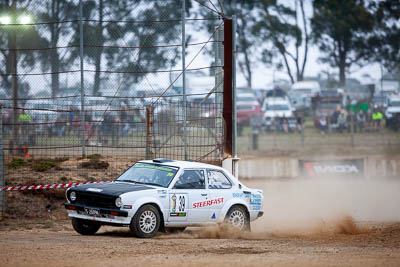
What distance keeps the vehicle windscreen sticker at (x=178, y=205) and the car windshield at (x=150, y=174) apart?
29 centimetres

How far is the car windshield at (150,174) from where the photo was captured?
34.3 ft

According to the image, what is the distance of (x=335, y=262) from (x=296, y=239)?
2.84 meters

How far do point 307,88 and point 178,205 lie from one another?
2523 cm

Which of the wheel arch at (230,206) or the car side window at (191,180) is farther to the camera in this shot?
the wheel arch at (230,206)

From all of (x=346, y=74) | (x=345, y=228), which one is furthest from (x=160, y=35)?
(x=346, y=74)

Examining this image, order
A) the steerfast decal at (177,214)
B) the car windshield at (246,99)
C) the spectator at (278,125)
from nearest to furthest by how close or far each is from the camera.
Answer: the steerfast decal at (177,214)
the spectator at (278,125)
the car windshield at (246,99)

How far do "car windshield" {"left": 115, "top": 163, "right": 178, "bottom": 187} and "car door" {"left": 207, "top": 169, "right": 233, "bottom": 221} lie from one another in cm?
76

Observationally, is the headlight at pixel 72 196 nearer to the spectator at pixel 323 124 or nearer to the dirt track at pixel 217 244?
the dirt track at pixel 217 244

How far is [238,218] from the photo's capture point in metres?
11.1

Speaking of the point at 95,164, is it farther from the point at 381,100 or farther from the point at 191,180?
the point at 381,100

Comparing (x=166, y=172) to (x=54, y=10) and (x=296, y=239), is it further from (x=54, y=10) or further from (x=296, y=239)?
(x=54, y=10)

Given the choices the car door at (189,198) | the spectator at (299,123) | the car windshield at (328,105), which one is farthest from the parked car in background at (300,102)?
the car door at (189,198)

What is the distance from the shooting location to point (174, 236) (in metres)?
10.4

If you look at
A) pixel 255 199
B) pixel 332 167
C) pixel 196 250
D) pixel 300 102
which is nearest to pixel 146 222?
pixel 196 250
